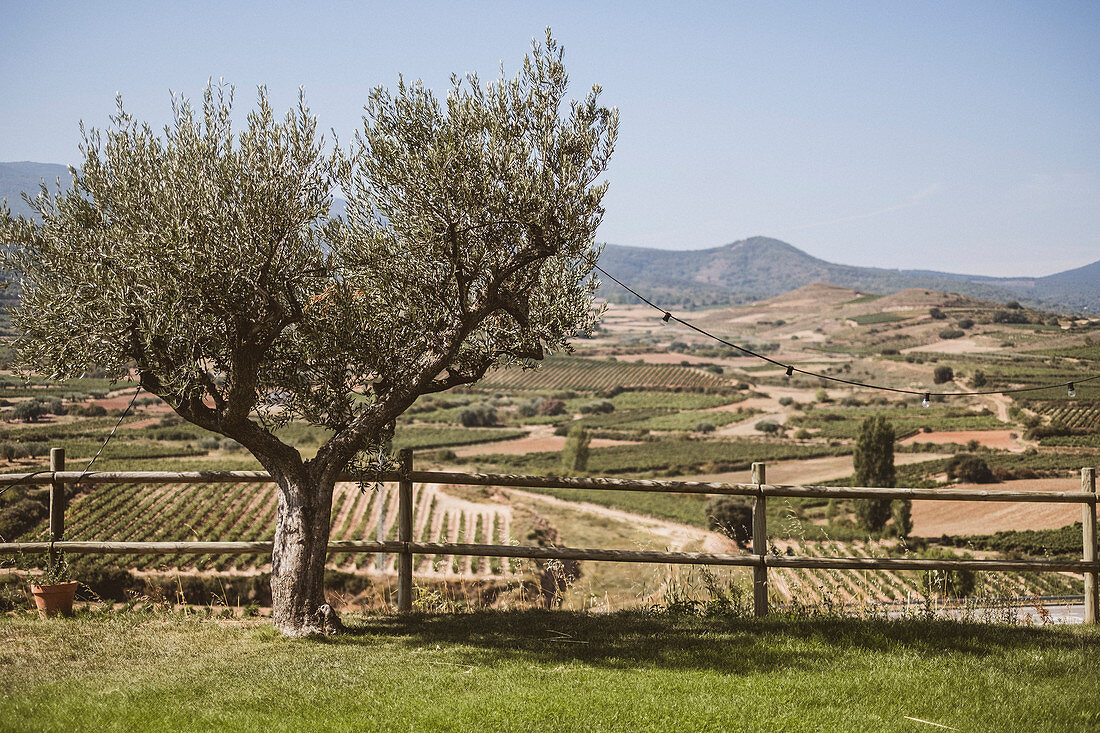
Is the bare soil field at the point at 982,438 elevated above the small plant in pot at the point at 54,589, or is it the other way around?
the small plant in pot at the point at 54,589

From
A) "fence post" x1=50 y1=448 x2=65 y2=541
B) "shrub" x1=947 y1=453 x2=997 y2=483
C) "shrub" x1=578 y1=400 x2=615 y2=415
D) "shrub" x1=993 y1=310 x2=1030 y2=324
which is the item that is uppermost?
"shrub" x1=993 y1=310 x2=1030 y2=324

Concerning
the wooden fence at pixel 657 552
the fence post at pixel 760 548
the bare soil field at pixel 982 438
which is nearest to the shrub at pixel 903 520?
the bare soil field at pixel 982 438

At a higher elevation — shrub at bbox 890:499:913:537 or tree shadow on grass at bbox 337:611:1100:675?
tree shadow on grass at bbox 337:611:1100:675

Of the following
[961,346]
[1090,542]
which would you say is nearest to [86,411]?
[1090,542]

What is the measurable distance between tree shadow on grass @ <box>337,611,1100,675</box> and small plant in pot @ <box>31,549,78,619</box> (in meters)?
3.42

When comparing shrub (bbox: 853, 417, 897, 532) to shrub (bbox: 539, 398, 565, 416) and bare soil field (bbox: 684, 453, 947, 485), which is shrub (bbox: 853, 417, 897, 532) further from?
shrub (bbox: 539, 398, 565, 416)

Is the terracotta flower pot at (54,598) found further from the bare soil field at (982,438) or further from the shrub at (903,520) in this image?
the bare soil field at (982,438)

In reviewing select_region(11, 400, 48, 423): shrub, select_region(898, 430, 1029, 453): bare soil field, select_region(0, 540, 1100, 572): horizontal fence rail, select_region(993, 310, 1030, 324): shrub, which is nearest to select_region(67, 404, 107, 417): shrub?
select_region(11, 400, 48, 423): shrub

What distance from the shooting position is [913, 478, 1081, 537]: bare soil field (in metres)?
62.2

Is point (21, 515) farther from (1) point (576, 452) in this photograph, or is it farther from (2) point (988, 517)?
(2) point (988, 517)

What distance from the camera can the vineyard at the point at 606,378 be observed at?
154500 mm

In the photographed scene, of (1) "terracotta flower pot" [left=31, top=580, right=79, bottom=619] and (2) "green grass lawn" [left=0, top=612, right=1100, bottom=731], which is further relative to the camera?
(1) "terracotta flower pot" [left=31, top=580, right=79, bottom=619]

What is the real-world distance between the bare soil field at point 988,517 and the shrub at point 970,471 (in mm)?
5969

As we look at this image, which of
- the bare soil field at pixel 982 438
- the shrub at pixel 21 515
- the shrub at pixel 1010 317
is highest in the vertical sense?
the shrub at pixel 1010 317
